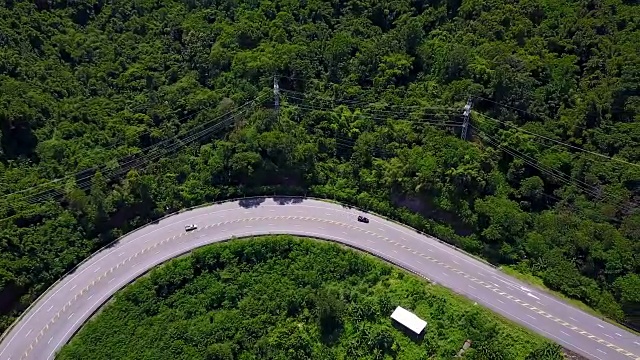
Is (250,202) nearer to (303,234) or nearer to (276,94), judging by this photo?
(303,234)

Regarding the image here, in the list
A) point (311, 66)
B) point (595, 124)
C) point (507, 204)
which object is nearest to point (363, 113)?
point (311, 66)

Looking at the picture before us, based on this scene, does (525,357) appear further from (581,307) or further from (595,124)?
(595,124)

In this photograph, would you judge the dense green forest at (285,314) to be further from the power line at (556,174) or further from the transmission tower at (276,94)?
the power line at (556,174)

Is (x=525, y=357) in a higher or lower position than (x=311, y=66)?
lower

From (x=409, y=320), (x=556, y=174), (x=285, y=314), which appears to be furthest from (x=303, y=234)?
(x=556, y=174)

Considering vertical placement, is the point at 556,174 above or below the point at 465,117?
below

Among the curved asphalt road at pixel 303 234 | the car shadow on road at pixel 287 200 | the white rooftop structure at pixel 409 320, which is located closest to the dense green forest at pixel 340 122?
the car shadow on road at pixel 287 200

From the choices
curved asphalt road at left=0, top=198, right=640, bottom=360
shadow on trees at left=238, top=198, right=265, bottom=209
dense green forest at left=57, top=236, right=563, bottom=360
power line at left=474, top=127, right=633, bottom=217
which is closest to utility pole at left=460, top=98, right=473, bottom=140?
→ power line at left=474, top=127, right=633, bottom=217
